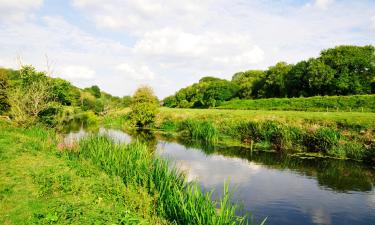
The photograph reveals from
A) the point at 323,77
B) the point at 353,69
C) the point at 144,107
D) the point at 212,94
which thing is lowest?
the point at 144,107

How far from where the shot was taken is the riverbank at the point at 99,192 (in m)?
8.32

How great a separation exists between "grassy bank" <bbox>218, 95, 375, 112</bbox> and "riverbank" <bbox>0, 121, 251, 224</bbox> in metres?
33.1

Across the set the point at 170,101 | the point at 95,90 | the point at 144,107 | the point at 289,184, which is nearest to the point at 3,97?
the point at 144,107

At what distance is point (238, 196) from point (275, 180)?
406 centimetres

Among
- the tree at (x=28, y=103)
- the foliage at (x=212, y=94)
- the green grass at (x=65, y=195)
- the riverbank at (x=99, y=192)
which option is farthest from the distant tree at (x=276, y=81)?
the green grass at (x=65, y=195)

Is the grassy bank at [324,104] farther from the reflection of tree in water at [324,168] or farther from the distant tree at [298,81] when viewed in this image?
the reflection of tree in water at [324,168]

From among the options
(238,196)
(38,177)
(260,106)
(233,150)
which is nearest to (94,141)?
(38,177)

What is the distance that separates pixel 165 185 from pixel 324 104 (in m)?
40.7

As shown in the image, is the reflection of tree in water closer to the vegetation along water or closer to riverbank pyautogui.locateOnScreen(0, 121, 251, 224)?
the vegetation along water

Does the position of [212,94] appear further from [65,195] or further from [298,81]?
[65,195]

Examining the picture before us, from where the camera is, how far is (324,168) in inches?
786

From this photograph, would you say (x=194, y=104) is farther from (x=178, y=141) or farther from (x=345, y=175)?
(x=345, y=175)

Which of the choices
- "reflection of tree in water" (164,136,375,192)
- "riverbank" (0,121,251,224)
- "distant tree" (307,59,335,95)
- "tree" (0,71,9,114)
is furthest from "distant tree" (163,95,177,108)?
"riverbank" (0,121,251,224)

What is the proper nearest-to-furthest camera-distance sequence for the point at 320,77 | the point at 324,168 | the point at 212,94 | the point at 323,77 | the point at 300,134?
the point at 324,168, the point at 300,134, the point at 323,77, the point at 320,77, the point at 212,94
